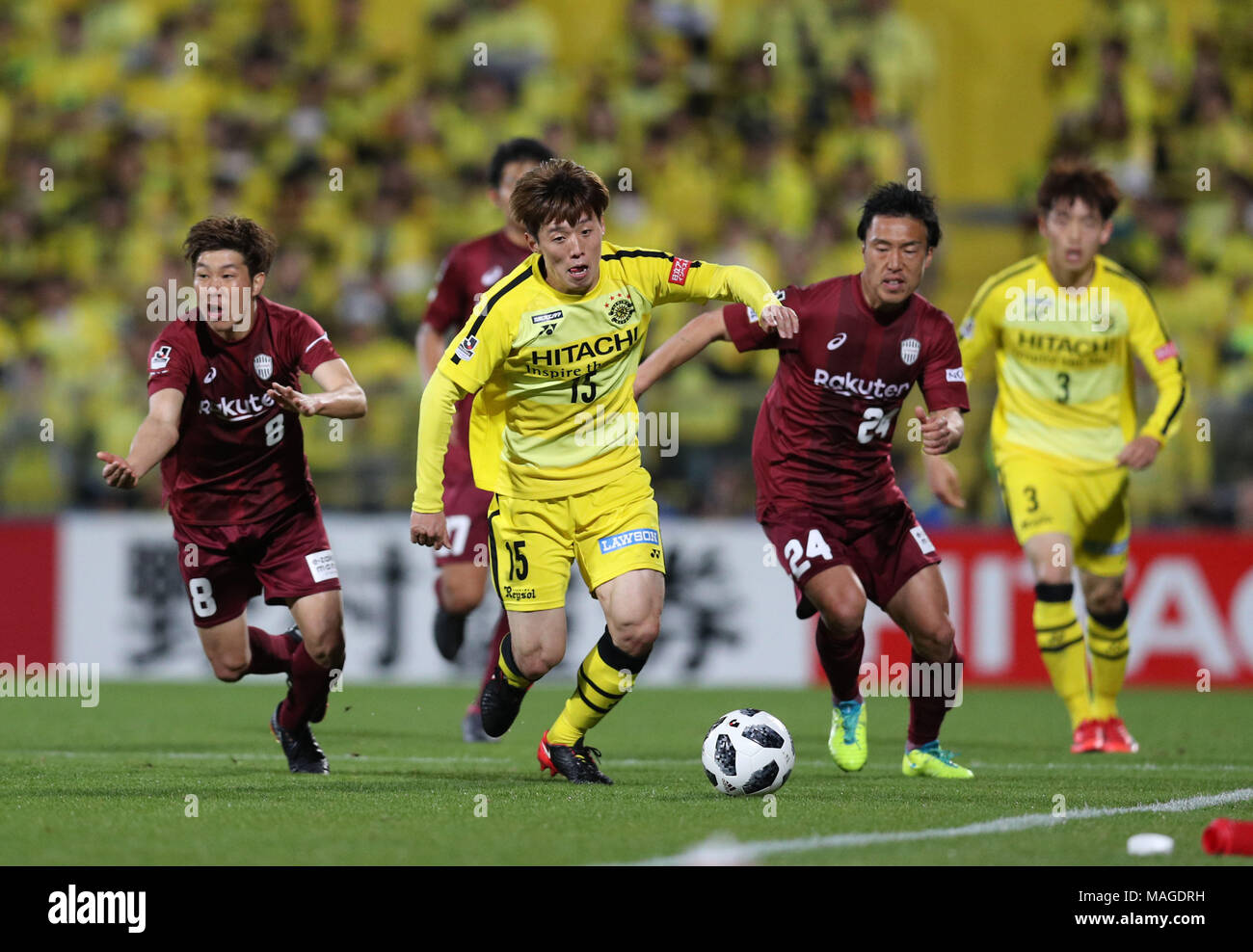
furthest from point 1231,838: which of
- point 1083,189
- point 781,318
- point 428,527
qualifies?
point 1083,189

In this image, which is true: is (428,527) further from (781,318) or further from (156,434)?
(781,318)

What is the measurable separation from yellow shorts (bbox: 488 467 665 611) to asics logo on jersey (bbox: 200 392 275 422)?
40.6 inches

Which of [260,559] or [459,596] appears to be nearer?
[260,559]

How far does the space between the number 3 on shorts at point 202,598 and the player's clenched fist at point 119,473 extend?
1.13 meters

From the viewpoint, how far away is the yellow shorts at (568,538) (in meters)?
6.80

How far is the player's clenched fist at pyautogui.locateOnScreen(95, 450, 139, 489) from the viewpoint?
6156 millimetres

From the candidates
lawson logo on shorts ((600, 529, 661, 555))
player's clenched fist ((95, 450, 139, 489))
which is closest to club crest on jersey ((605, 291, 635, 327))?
lawson logo on shorts ((600, 529, 661, 555))

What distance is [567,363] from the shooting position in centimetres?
671

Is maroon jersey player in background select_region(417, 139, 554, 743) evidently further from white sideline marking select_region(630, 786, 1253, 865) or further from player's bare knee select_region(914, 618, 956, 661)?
white sideline marking select_region(630, 786, 1253, 865)

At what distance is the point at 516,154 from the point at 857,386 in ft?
7.59

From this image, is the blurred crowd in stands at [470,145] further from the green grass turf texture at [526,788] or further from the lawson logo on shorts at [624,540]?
the lawson logo on shorts at [624,540]

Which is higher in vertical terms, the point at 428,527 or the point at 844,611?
the point at 428,527

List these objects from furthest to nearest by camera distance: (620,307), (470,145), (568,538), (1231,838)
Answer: (470,145), (568,538), (620,307), (1231,838)
